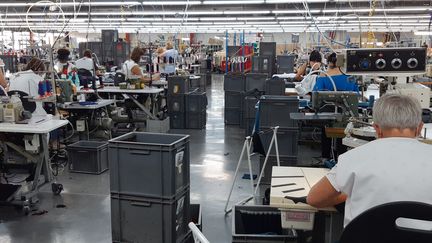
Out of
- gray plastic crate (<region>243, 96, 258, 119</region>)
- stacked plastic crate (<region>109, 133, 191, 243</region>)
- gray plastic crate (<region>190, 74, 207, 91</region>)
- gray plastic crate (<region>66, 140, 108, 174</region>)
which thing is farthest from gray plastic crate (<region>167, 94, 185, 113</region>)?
stacked plastic crate (<region>109, 133, 191, 243</region>)

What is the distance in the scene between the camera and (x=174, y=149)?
9.14ft

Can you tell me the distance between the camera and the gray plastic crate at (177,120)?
7473 mm

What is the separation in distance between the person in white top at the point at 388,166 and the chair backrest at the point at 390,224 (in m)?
0.17

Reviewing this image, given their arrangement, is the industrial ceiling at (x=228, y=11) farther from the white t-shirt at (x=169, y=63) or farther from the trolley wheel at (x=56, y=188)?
the trolley wheel at (x=56, y=188)

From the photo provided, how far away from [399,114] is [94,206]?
317cm

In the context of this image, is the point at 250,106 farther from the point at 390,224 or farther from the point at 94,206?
the point at 390,224

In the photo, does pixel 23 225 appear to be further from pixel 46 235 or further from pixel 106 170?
pixel 106 170

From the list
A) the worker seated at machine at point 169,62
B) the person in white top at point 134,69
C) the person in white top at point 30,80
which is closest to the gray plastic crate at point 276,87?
the person in white top at point 134,69

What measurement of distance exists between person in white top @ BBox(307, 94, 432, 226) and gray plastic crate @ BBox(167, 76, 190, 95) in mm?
5858

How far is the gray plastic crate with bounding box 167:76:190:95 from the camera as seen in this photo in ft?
23.9

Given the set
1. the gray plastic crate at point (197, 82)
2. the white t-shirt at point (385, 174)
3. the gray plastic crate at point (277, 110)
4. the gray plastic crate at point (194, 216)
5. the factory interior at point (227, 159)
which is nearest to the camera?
the white t-shirt at point (385, 174)

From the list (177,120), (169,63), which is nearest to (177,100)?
(177,120)

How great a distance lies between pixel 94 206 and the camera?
3.91 metres

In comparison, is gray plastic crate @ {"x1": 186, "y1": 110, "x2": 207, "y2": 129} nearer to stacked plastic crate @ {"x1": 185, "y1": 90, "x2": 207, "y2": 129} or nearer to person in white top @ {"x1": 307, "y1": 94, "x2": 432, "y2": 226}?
stacked plastic crate @ {"x1": 185, "y1": 90, "x2": 207, "y2": 129}
